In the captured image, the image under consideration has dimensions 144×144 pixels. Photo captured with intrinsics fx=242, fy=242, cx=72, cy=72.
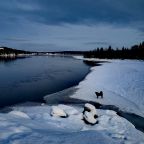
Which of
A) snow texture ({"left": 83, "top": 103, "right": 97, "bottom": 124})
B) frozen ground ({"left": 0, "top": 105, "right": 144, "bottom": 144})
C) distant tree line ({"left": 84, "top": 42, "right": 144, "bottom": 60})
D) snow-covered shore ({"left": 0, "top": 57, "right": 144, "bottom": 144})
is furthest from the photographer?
distant tree line ({"left": 84, "top": 42, "right": 144, "bottom": 60})

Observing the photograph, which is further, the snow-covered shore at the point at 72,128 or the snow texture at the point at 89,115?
the snow texture at the point at 89,115

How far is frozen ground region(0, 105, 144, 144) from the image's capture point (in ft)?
33.7

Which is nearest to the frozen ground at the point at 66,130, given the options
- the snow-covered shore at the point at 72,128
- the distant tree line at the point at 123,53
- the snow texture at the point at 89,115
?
the snow-covered shore at the point at 72,128

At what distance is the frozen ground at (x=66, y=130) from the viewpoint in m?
10.3

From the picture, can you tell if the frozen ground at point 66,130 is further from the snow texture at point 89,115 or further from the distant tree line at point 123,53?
the distant tree line at point 123,53

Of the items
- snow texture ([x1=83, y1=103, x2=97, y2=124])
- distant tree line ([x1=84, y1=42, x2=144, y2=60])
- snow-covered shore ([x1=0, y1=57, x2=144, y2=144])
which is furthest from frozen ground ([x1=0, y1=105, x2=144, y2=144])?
distant tree line ([x1=84, y1=42, x2=144, y2=60])

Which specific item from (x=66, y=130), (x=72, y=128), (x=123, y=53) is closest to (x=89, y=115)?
(x=72, y=128)

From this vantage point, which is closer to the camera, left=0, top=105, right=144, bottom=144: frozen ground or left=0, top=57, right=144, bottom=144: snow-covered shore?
left=0, top=105, right=144, bottom=144: frozen ground

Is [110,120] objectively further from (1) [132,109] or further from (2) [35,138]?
(2) [35,138]

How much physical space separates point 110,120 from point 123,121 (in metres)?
0.88

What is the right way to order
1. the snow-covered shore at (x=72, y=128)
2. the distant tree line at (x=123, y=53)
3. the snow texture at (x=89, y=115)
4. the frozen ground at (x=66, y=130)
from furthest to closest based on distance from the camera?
the distant tree line at (x=123, y=53), the snow texture at (x=89, y=115), the snow-covered shore at (x=72, y=128), the frozen ground at (x=66, y=130)

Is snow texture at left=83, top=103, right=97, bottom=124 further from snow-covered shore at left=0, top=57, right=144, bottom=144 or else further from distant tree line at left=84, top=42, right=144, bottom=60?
distant tree line at left=84, top=42, right=144, bottom=60

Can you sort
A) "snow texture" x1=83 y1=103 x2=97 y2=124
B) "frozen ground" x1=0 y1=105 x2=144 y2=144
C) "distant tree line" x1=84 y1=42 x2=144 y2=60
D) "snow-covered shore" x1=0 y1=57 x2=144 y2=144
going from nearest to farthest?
"frozen ground" x1=0 y1=105 x2=144 y2=144, "snow-covered shore" x1=0 y1=57 x2=144 y2=144, "snow texture" x1=83 y1=103 x2=97 y2=124, "distant tree line" x1=84 y1=42 x2=144 y2=60

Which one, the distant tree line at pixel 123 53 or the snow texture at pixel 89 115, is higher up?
the distant tree line at pixel 123 53
